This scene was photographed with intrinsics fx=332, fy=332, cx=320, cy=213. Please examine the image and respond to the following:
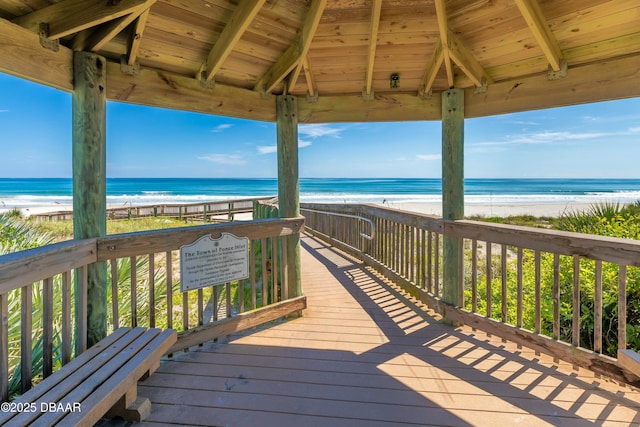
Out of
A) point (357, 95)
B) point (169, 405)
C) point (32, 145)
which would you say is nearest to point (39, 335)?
point (169, 405)

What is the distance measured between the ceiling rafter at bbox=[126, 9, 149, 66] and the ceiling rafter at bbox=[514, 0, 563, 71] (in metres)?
2.41

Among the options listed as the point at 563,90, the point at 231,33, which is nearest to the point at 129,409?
the point at 231,33

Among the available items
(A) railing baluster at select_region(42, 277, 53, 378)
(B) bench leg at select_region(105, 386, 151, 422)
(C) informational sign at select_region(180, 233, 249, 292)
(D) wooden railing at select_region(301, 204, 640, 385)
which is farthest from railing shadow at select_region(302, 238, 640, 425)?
(A) railing baluster at select_region(42, 277, 53, 378)

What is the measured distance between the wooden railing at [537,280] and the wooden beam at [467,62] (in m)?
1.29

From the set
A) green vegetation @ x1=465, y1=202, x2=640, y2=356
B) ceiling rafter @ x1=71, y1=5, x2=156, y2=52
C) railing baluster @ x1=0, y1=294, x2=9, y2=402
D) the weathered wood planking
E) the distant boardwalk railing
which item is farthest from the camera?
the distant boardwalk railing

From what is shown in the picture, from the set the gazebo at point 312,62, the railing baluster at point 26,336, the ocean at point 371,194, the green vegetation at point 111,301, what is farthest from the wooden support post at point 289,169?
the ocean at point 371,194

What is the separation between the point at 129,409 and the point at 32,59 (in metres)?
2.03

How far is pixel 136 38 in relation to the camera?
225 centimetres

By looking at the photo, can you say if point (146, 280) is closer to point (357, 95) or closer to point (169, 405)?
point (169, 405)

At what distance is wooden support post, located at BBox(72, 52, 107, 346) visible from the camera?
86.0 inches

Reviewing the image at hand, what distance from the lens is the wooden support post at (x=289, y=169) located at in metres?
3.30

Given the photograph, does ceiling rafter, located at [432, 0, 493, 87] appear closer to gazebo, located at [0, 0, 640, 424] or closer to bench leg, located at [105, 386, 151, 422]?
gazebo, located at [0, 0, 640, 424]

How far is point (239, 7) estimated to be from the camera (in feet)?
7.82

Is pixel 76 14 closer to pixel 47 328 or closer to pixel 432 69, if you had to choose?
pixel 47 328
